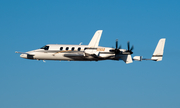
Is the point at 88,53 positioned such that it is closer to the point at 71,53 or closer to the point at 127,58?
the point at 71,53

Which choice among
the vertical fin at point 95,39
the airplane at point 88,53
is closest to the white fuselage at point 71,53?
the airplane at point 88,53

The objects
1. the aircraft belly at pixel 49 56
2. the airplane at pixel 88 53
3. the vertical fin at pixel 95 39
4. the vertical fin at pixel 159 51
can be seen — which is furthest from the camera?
the vertical fin at pixel 159 51

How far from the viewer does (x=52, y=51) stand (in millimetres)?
105812

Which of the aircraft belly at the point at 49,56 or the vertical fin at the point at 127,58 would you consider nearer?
the vertical fin at the point at 127,58

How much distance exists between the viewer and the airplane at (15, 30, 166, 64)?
101 metres

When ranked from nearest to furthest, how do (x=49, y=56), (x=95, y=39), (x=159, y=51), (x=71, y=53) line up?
(x=71, y=53)
(x=49, y=56)
(x=95, y=39)
(x=159, y=51)

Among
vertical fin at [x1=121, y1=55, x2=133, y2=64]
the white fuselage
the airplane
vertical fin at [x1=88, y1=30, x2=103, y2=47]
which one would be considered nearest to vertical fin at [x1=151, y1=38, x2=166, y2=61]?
the airplane

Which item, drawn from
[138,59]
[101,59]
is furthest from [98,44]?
[138,59]

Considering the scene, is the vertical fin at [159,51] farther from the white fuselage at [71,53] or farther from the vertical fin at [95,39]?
the vertical fin at [95,39]

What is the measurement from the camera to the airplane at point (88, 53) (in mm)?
100625

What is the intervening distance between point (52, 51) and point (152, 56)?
2672 centimetres

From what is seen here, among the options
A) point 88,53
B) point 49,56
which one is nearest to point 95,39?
point 88,53

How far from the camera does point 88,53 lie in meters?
101

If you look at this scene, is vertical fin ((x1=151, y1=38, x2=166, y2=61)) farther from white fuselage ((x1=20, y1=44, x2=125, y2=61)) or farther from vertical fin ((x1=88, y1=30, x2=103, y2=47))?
vertical fin ((x1=88, y1=30, x2=103, y2=47))
